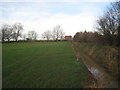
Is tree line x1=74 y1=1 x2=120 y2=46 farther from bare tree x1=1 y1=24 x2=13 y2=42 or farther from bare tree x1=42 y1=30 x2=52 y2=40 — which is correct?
bare tree x1=42 y1=30 x2=52 y2=40

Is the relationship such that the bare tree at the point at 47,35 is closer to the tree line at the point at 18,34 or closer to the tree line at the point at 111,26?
the tree line at the point at 18,34

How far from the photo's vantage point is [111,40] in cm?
1409

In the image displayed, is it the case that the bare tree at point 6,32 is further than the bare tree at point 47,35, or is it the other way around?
the bare tree at point 47,35

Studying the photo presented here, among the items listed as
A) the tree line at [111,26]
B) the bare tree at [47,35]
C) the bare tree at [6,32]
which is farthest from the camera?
the bare tree at [47,35]

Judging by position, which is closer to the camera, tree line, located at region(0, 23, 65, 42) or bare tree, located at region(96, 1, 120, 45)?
bare tree, located at region(96, 1, 120, 45)

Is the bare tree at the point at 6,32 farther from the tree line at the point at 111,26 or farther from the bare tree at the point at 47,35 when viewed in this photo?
the tree line at the point at 111,26

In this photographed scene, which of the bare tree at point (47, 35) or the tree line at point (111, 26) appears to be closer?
the tree line at point (111, 26)

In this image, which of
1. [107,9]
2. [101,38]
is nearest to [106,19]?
[107,9]

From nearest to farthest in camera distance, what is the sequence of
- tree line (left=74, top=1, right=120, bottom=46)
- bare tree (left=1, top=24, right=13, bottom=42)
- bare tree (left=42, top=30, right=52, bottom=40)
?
tree line (left=74, top=1, right=120, bottom=46) → bare tree (left=1, top=24, right=13, bottom=42) → bare tree (left=42, top=30, right=52, bottom=40)

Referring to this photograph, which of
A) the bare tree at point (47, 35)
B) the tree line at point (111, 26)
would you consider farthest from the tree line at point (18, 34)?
the tree line at point (111, 26)

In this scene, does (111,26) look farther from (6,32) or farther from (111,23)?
(6,32)

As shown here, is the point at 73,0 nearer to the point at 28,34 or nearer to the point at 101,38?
the point at 101,38

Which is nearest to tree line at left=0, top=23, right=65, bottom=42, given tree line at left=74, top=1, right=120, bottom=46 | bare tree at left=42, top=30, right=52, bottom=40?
bare tree at left=42, top=30, right=52, bottom=40

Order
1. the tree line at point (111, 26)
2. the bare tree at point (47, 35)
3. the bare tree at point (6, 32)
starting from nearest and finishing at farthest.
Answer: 1. the tree line at point (111, 26)
2. the bare tree at point (6, 32)
3. the bare tree at point (47, 35)
